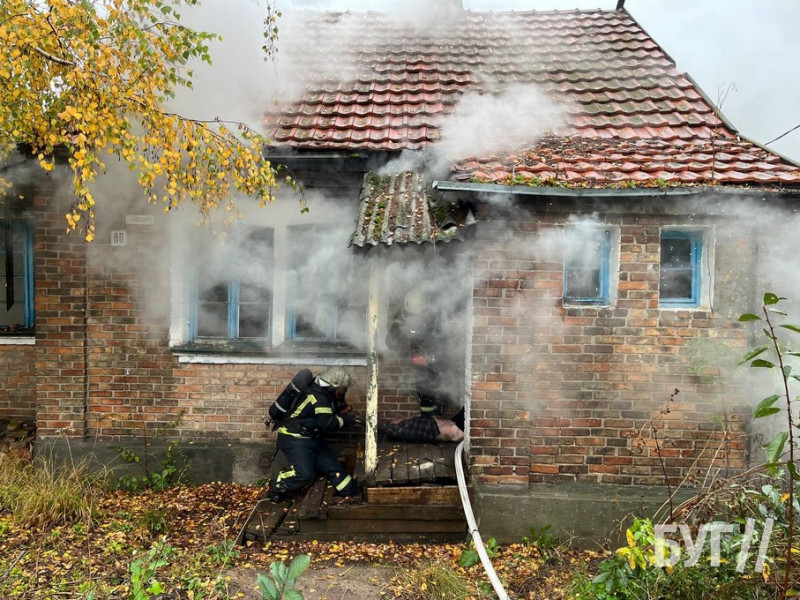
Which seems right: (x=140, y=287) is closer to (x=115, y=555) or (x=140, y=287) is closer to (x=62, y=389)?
(x=62, y=389)

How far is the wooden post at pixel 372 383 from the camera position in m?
4.76

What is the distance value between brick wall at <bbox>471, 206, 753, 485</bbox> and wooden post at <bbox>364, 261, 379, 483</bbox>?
97 cm

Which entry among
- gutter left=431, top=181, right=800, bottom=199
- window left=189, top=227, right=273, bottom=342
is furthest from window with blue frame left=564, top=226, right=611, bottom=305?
window left=189, top=227, right=273, bottom=342

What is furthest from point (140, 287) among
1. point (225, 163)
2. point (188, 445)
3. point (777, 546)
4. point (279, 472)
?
point (777, 546)

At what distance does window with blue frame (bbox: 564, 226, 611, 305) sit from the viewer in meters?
4.66

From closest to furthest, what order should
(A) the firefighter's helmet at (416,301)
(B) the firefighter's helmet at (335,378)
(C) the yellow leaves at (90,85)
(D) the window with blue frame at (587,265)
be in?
(C) the yellow leaves at (90,85)
(D) the window with blue frame at (587,265)
(B) the firefighter's helmet at (335,378)
(A) the firefighter's helmet at (416,301)

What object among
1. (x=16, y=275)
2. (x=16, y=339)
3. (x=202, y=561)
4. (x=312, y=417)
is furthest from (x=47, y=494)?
(x=16, y=275)

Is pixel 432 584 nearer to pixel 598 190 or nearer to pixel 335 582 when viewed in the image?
pixel 335 582

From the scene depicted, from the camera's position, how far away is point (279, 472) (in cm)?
513

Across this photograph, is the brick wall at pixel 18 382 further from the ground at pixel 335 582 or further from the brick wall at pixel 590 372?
the brick wall at pixel 590 372

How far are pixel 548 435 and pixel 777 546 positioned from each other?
184cm

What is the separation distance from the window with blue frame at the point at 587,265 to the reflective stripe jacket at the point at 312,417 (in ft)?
8.66

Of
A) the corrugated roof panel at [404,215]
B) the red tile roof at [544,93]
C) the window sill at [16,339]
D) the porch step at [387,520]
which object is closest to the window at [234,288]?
the red tile roof at [544,93]

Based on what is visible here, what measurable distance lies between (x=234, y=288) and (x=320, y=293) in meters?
1.04
